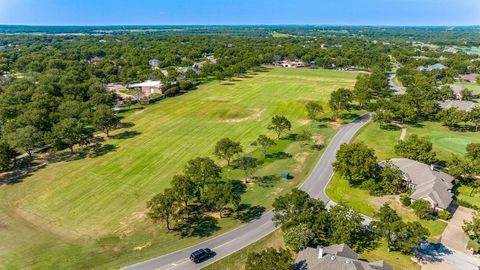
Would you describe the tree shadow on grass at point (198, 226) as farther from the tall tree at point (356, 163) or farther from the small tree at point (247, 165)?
the tall tree at point (356, 163)

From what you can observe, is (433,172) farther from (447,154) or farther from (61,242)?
(61,242)

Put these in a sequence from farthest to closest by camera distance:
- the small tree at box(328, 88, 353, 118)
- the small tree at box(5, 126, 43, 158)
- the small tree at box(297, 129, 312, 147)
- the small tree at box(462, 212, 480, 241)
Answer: the small tree at box(328, 88, 353, 118) < the small tree at box(297, 129, 312, 147) < the small tree at box(5, 126, 43, 158) < the small tree at box(462, 212, 480, 241)

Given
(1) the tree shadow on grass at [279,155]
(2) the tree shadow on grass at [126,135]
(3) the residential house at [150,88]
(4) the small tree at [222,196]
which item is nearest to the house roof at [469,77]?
(1) the tree shadow on grass at [279,155]

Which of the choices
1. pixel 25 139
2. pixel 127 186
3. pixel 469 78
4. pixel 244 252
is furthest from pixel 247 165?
Result: pixel 469 78

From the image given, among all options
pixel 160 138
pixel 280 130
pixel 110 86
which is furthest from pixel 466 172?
pixel 110 86

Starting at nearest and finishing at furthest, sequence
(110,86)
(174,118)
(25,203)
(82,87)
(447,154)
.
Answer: (25,203) → (447,154) → (174,118) → (82,87) → (110,86)

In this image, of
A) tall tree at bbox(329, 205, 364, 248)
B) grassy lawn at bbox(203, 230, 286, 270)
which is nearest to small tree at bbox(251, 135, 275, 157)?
grassy lawn at bbox(203, 230, 286, 270)

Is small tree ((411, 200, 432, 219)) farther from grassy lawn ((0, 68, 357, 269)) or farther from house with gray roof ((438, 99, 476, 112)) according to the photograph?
house with gray roof ((438, 99, 476, 112))
